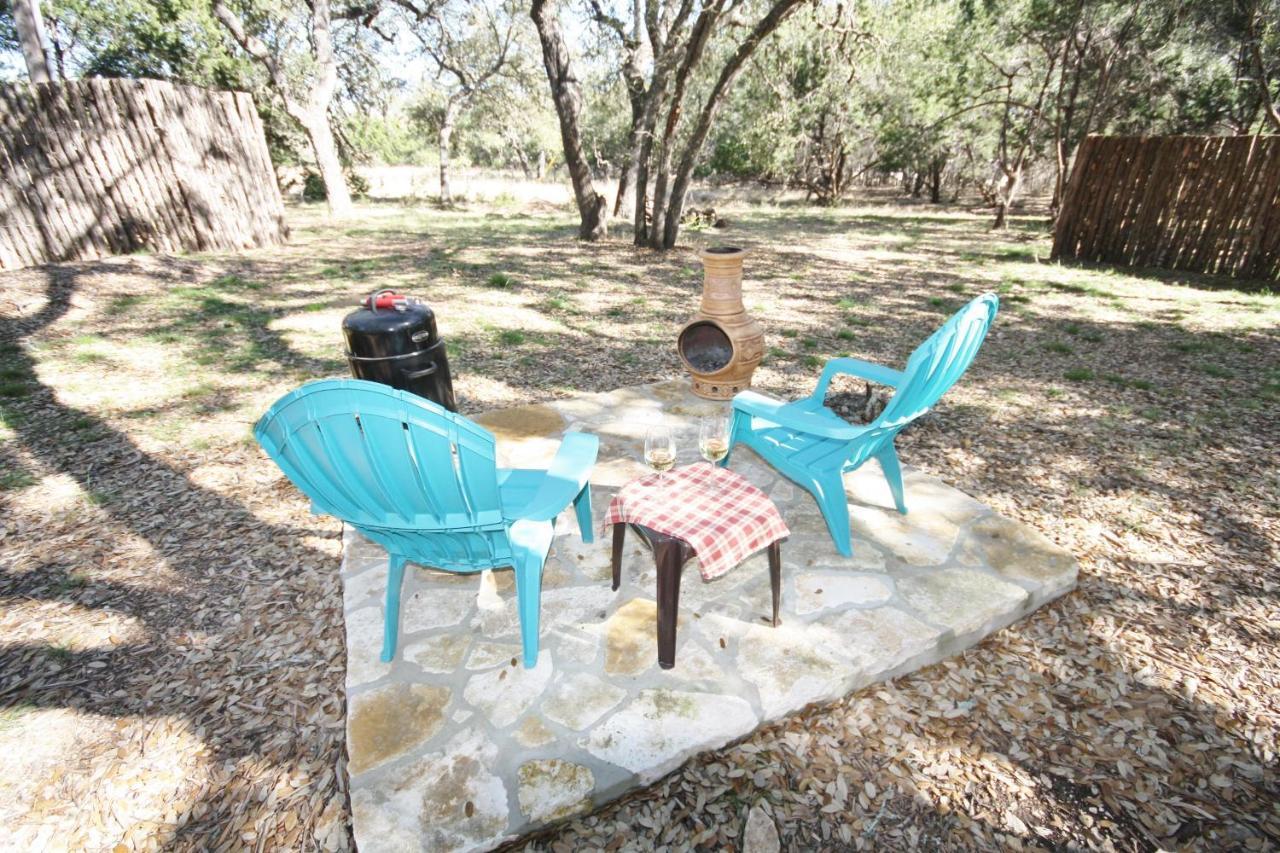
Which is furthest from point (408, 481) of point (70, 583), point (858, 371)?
point (858, 371)

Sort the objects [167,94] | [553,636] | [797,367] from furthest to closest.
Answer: [167,94] < [797,367] < [553,636]

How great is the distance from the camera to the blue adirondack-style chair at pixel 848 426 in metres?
2.46

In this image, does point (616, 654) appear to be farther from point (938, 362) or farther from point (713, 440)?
point (938, 362)

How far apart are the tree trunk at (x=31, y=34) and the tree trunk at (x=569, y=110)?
8.92 m

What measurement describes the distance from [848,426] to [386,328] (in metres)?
2.41

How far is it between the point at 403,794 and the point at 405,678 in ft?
1.59

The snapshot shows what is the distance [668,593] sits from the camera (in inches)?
82.3

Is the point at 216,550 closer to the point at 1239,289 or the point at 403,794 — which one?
the point at 403,794

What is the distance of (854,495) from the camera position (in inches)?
130

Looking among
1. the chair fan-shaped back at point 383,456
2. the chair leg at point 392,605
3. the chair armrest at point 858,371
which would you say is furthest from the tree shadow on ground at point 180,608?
the chair armrest at point 858,371

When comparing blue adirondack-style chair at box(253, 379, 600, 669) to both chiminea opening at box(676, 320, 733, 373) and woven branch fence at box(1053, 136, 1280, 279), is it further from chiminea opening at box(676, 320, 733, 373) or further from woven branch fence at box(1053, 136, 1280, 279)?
woven branch fence at box(1053, 136, 1280, 279)

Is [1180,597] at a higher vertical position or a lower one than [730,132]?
lower

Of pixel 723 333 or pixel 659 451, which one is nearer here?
pixel 659 451

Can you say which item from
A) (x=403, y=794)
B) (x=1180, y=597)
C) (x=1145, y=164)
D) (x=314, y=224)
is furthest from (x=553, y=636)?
(x=314, y=224)
